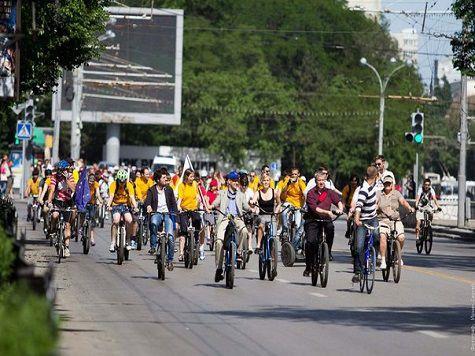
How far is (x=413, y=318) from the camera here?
18250 millimetres

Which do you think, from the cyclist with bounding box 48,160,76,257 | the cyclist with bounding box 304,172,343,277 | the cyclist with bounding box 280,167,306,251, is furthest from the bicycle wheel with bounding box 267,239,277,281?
the cyclist with bounding box 280,167,306,251

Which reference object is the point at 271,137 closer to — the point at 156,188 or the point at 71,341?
the point at 156,188

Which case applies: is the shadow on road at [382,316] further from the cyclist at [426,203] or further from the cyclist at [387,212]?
the cyclist at [426,203]

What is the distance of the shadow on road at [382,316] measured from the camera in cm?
1716

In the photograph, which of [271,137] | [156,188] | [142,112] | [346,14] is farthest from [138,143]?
[156,188]

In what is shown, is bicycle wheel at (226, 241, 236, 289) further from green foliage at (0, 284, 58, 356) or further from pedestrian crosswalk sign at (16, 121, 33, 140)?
pedestrian crosswalk sign at (16, 121, 33, 140)

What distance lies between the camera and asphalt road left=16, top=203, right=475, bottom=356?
→ 14.8 meters

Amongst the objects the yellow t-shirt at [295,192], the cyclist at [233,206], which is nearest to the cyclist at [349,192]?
the yellow t-shirt at [295,192]

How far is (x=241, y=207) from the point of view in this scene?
2450cm

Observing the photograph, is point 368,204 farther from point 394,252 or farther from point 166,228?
point 166,228

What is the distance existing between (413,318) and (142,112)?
69.1 metres

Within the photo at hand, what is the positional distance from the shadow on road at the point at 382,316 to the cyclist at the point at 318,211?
4059 millimetres

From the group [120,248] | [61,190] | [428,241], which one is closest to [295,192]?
[61,190]

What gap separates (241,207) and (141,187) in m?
12.0
